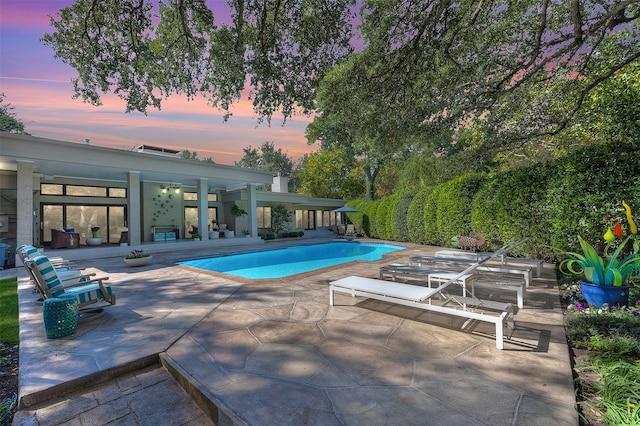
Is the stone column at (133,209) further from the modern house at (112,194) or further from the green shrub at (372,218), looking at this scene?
the green shrub at (372,218)

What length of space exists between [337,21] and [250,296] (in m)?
6.44

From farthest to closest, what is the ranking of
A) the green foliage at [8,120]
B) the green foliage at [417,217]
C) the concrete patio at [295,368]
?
the green foliage at [8,120], the green foliage at [417,217], the concrete patio at [295,368]

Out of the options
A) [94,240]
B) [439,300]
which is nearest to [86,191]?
[94,240]

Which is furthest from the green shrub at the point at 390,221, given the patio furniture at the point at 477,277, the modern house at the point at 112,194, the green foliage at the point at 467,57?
the patio furniture at the point at 477,277

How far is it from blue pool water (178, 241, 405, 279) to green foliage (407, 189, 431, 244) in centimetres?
115

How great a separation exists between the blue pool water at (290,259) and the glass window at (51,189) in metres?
9.03

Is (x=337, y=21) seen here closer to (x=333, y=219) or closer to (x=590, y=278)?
(x=590, y=278)

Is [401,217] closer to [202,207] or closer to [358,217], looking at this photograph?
[358,217]

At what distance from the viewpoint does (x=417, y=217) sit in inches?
564

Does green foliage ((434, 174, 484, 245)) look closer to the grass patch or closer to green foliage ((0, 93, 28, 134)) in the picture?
the grass patch

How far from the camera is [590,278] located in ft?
14.3

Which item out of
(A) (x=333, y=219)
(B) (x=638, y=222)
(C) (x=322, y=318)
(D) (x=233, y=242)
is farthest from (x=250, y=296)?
(A) (x=333, y=219)

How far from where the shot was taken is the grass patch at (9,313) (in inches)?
159

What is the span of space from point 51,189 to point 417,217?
59.2ft
